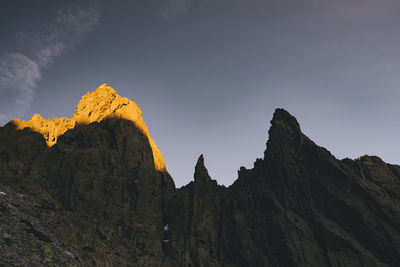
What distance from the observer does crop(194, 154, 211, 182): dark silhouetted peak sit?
97.3 m

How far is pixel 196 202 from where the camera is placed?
300 feet

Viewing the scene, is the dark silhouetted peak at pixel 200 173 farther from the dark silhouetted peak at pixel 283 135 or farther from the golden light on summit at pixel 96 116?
the dark silhouetted peak at pixel 283 135

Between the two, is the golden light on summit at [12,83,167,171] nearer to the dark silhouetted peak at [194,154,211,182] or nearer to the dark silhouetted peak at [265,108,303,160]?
the dark silhouetted peak at [194,154,211,182]

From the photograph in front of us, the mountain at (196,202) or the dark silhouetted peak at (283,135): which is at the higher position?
the dark silhouetted peak at (283,135)

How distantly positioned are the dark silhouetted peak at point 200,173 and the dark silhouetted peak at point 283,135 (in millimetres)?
25052

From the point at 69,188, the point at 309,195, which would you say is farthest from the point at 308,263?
the point at 69,188

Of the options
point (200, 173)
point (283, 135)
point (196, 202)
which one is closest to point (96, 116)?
point (200, 173)

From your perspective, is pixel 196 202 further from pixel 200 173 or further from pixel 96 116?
pixel 96 116

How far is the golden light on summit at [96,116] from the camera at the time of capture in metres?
107

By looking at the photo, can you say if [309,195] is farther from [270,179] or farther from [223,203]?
[223,203]

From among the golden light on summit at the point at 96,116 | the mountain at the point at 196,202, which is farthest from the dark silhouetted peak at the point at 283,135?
the golden light on summit at the point at 96,116

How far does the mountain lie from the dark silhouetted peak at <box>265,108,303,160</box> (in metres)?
0.41

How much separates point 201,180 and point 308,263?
41.3m

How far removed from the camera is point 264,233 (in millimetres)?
86125
